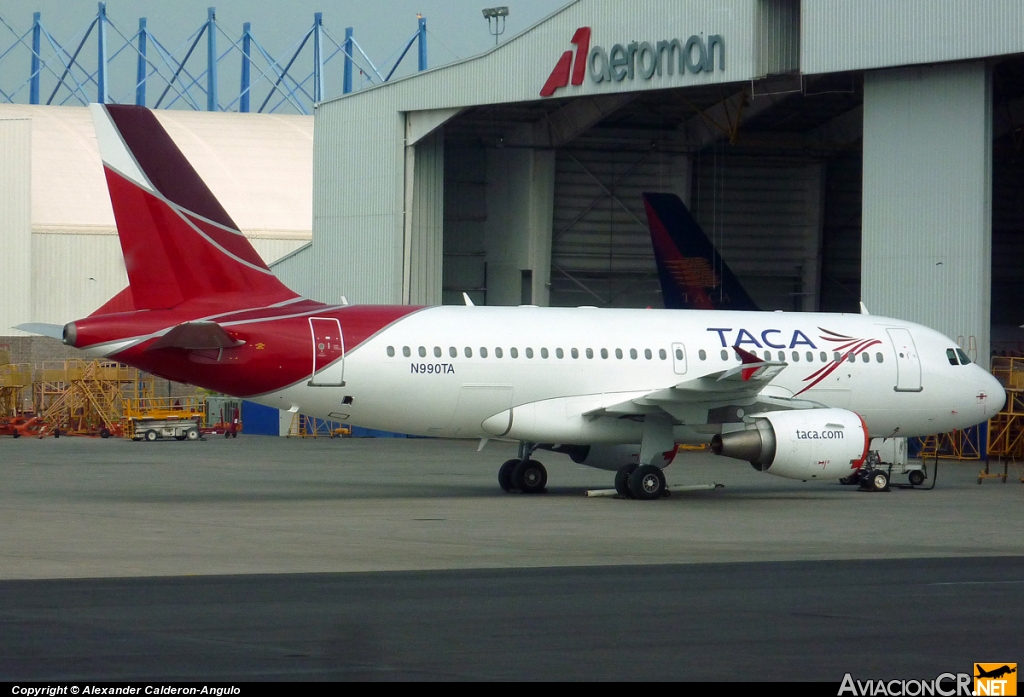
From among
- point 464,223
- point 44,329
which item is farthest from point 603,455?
point 464,223

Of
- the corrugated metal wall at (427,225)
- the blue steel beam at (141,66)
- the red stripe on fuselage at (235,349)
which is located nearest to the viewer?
the red stripe on fuselage at (235,349)

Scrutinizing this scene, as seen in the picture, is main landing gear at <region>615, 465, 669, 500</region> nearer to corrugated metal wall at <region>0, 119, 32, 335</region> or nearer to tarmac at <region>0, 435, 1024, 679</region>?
tarmac at <region>0, 435, 1024, 679</region>

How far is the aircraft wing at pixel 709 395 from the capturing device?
894 inches

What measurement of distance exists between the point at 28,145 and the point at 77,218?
177 inches

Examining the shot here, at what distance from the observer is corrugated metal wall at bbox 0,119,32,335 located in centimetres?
5841

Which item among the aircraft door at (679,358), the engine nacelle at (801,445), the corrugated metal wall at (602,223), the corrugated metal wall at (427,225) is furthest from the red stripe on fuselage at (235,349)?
the corrugated metal wall at (602,223)

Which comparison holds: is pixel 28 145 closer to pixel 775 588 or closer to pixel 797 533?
pixel 797 533

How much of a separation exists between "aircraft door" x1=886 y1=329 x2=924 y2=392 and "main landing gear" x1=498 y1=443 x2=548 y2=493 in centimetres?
701

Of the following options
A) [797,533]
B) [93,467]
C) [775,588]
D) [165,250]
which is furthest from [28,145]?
[775,588]

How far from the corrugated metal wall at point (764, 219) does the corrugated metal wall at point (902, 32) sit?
16333mm

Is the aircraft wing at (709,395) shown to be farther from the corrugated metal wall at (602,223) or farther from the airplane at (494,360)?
the corrugated metal wall at (602,223)

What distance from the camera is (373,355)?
22.7 meters

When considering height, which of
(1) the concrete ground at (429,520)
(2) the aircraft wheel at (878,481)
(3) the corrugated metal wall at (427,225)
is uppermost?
(3) the corrugated metal wall at (427,225)

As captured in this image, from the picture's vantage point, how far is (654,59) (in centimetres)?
3825
